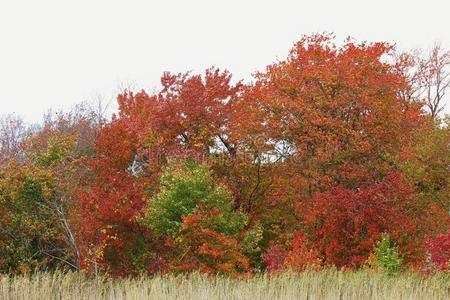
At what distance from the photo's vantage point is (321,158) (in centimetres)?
2205

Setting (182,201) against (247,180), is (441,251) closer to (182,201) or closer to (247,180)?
(182,201)

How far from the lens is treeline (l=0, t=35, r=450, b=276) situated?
62.4 feet

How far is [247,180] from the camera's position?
24688 millimetres

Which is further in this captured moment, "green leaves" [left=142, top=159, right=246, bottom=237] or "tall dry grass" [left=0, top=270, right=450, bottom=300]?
"green leaves" [left=142, top=159, right=246, bottom=237]

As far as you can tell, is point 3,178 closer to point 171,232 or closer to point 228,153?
point 171,232

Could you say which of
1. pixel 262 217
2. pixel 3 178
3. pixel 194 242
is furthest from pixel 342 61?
pixel 3 178

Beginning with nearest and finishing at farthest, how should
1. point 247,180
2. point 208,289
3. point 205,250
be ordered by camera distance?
point 208,289, point 205,250, point 247,180

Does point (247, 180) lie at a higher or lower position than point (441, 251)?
higher

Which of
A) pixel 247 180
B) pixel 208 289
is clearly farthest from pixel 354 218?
pixel 208 289

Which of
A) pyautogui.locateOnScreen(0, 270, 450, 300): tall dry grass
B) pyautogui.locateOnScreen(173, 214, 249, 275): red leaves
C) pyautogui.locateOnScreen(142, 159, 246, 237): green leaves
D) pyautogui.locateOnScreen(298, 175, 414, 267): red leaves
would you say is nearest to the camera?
pyautogui.locateOnScreen(0, 270, 450, 300): tall dry grass

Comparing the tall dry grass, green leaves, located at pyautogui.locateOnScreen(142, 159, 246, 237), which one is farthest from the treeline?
the tall dry grass

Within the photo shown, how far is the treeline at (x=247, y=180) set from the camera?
19.0 m

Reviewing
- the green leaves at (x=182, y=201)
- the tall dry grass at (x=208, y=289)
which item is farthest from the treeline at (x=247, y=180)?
the tall dry grass at (x=208, y=289)

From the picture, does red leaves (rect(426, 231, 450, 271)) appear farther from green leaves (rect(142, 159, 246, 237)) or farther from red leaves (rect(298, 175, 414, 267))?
green leaves (rect(142, 159, 246, 237))
